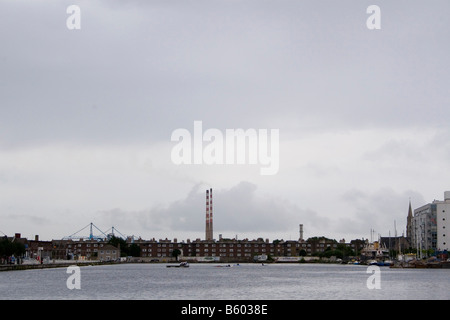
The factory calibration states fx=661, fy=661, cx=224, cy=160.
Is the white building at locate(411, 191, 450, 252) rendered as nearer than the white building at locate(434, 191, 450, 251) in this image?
No

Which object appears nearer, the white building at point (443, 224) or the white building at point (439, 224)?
the white building at point (443, 224)

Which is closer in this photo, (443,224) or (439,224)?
(443,224)
